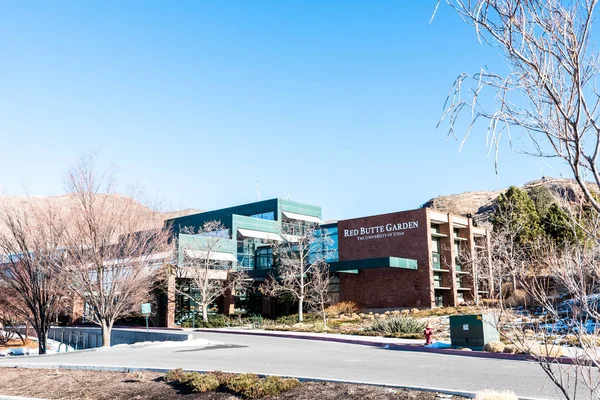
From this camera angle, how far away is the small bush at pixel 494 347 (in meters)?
17.3

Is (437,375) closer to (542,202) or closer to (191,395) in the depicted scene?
(191,395)

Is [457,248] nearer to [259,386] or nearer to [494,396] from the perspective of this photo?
[259,386]

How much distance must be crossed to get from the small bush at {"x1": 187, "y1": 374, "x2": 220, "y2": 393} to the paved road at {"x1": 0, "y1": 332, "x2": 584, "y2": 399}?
2043mm

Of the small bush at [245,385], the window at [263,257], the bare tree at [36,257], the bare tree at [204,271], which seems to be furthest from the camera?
the window at [263,257]

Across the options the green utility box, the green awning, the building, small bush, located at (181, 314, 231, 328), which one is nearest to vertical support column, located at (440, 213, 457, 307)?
the building

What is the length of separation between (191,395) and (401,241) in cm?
3791

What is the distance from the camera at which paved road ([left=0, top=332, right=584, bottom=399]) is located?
1127 cm

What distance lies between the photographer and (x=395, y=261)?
43250 mm

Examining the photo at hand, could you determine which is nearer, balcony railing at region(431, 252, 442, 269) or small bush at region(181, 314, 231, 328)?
small bush at region(181, 314, 231, 328)

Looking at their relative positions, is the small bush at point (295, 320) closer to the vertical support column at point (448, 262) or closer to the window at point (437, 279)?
the window at point (437, 279)

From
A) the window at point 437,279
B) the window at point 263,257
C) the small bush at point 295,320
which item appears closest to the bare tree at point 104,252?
the small bush at point 295,320

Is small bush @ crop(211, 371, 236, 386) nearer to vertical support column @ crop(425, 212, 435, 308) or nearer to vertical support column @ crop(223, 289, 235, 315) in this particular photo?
vertical support column @ crop(425, 212, 435, 308)

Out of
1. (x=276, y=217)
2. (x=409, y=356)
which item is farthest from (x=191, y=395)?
(x=276, y=217)

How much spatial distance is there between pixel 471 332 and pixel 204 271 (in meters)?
27.5
